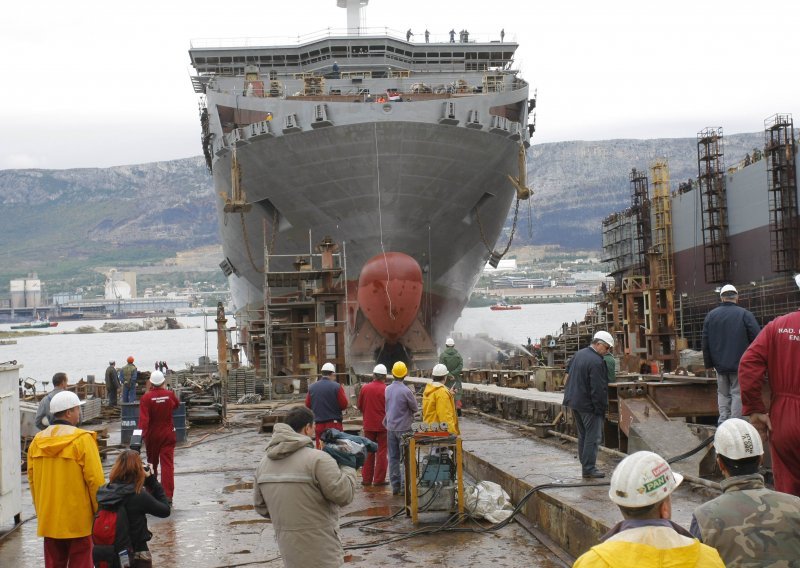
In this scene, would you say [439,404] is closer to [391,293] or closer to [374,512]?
[374,512]

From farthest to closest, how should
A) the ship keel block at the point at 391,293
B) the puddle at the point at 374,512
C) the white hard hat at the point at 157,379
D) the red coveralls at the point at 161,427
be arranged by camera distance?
1. the ship keel block at the point at 391,293
2. the white hard hat at the point at 157,379
3. the red coveralls at the point at 161,427
4. the puddle at the point at 374,512

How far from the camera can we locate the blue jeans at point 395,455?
9227 millimetres

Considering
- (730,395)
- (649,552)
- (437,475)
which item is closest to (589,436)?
(730,395)

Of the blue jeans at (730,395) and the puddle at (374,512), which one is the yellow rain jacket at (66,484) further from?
the blue jeans at (730,395)

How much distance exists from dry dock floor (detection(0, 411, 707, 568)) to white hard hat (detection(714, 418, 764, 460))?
2.80 metres

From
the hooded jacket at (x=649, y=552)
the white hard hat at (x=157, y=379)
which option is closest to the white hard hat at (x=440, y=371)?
the white hard hat at (x=157, y=379)

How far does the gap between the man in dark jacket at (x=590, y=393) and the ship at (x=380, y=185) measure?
14691 mm

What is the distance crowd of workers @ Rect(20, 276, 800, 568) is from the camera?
2811 millimetres

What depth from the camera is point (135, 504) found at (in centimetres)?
A: 525

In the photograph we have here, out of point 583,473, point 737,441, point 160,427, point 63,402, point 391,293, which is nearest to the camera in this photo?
point 737,441

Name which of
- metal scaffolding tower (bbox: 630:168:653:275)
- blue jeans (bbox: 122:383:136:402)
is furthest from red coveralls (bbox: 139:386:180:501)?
metal scaffolding tower (bbox: 630:168:653:275)

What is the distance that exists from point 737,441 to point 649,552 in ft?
3.64

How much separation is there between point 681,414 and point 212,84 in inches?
969

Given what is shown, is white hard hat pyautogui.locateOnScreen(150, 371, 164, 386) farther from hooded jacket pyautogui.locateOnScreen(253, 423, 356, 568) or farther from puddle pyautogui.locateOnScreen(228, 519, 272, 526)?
hooded jacket pyautogui.locateOnScreen(253, 423, 356, 568)
